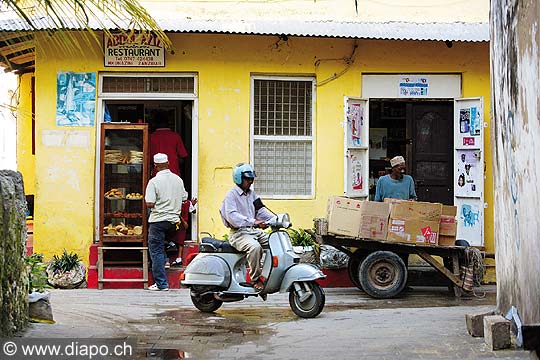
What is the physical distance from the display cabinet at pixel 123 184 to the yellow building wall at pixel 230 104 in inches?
14.4

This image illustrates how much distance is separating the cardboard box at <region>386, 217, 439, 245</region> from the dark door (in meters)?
2.19

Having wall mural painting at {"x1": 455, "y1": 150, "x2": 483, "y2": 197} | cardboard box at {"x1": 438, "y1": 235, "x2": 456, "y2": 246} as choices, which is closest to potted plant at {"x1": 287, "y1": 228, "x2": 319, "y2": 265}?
cardboard box at {"x1": 438, "y1": 235, "x2": 456, "y2": 246}

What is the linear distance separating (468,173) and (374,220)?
2627 millimetres

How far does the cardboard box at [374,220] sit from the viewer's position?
11453 millimetres

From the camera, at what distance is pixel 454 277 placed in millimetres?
11781

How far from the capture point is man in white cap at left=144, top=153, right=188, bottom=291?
1241 cm

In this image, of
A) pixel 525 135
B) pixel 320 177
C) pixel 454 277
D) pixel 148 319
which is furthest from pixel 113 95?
pixel 525 135

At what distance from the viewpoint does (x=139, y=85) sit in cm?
1336

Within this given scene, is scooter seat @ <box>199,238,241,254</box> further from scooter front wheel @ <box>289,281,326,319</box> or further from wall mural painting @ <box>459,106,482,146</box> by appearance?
wall mural painting @ <box>459,106,482,146</box>

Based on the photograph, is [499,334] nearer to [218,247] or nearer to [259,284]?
[259,284]

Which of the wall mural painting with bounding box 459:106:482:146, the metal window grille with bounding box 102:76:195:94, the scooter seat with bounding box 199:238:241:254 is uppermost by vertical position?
the metal window grille with bounding box 102:76:195:94

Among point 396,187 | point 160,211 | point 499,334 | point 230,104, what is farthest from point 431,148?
point 499,334

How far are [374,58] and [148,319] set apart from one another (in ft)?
19.5

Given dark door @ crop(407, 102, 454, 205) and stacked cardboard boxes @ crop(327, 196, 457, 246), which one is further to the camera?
dark door @ crop(407, 102, 454, 205)
